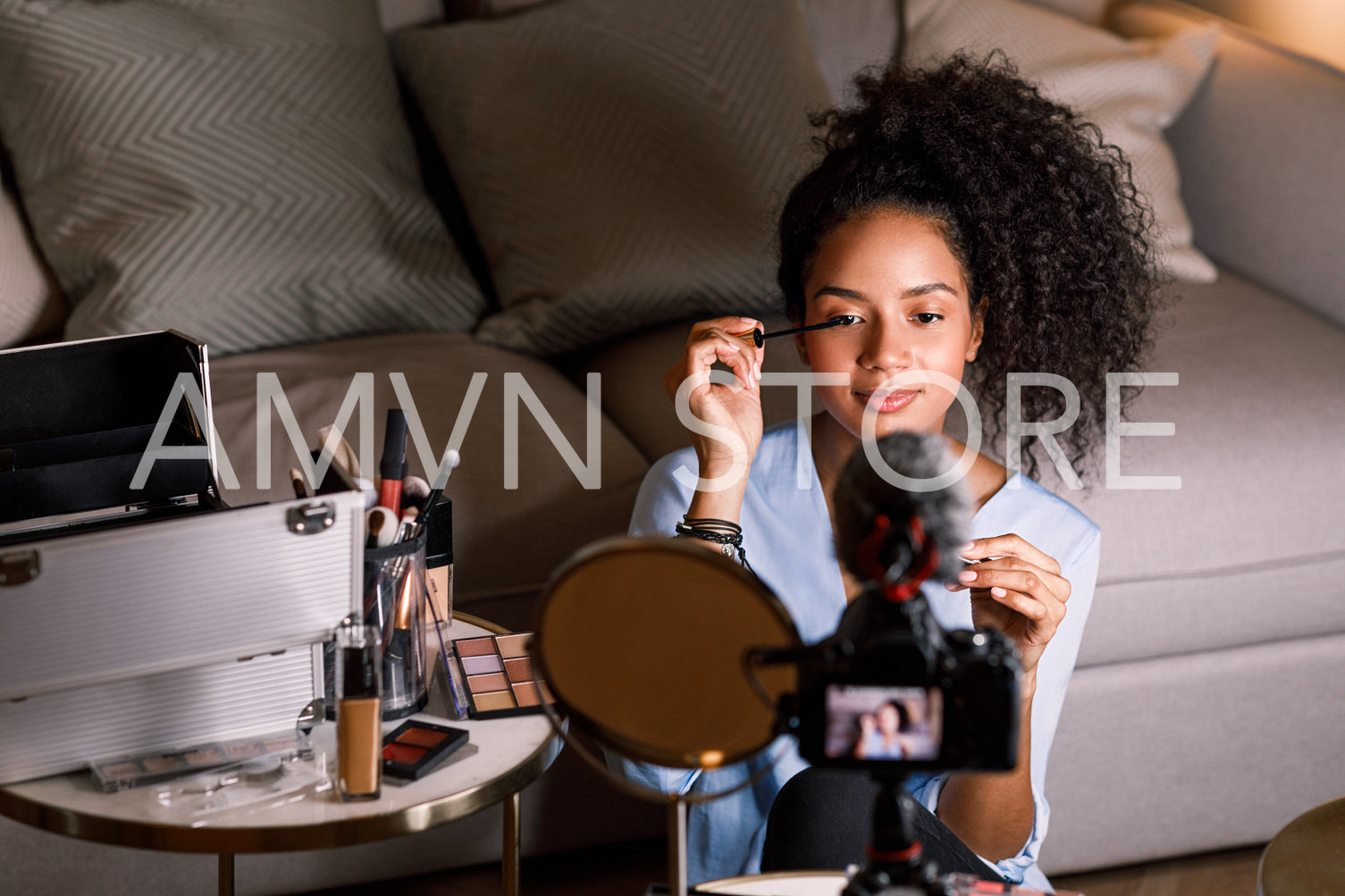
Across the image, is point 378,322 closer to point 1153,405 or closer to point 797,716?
point 1153,405

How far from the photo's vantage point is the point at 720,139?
1.63 metres

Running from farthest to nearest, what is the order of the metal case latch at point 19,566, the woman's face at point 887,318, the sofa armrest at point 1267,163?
1. the sofa armrest at point 1267,163
2. the woman's face at point 887,318
3. the metal case latch at point 19,566

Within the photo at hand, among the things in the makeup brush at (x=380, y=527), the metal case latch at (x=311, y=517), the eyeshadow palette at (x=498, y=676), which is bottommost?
the eyeshadow palette at (x=498, y=676)

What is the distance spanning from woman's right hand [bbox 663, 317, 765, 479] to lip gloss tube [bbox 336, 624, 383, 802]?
317mm

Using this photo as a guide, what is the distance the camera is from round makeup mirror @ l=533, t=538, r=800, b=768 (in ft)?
1.53

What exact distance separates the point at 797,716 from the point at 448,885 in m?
1.00

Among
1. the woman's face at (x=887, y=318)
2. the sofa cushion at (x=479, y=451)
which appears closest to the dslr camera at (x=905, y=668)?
the woman's face at (x=887, y=318)

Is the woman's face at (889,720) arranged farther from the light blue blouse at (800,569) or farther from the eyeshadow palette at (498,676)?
the light blue blouse at (800,569)

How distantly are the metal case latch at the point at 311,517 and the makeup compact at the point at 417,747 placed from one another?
0.17m

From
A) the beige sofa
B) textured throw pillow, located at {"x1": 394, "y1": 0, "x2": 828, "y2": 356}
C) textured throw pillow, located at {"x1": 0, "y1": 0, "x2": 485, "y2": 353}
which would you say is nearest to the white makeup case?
the beige sofa

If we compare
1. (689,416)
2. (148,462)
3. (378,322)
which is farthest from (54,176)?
(689,416)

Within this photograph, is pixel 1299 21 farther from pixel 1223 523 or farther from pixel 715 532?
pixel 715 532

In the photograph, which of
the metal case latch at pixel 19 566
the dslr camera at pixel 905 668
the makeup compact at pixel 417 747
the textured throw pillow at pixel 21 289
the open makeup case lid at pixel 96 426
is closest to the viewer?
the dslr camera at pixel 905 668

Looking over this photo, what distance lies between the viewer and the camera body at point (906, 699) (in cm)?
43
